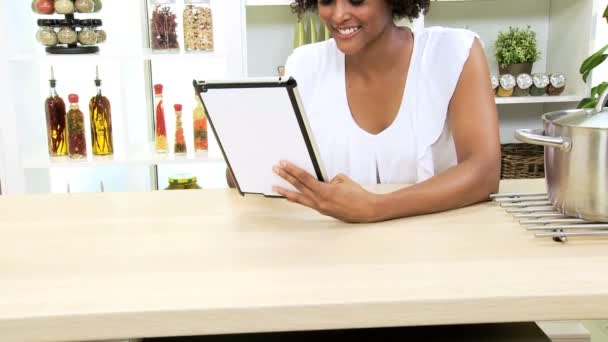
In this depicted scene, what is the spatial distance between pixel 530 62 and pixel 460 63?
1.47m

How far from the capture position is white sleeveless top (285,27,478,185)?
1.61 meters

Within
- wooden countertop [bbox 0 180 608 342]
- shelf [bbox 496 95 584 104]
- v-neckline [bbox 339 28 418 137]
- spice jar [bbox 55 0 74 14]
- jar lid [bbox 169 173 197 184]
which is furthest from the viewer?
shelf [bbox 496 95 584 104]

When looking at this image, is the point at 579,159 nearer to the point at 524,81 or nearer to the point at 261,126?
the point at 261,126

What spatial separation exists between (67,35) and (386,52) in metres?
1.39

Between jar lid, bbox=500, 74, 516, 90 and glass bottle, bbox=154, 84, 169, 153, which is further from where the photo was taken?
jar lid, bbox=500, 74, 516, 90

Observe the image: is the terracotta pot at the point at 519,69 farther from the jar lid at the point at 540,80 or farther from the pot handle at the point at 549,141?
the pot handle at the point at 549,141

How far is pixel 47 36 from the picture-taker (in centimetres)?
252

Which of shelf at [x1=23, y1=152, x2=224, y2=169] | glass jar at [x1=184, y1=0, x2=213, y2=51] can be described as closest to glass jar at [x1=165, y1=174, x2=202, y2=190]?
shelf at [x1=23, y1=152, x2=224, y2=169]

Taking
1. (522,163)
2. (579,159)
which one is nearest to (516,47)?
(522,163)

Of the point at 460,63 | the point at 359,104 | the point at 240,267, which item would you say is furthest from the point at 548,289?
the point at 359,104

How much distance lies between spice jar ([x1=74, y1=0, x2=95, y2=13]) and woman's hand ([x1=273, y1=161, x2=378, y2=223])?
1.74 m

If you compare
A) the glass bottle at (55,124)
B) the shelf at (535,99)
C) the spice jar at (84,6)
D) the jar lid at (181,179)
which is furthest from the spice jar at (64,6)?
the shelf at (535,99)

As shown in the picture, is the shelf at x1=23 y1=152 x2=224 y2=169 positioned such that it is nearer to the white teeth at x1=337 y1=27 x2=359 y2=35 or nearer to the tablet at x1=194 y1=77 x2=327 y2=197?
the white teeth at x1=337 y1=27 x2=359 y2=35

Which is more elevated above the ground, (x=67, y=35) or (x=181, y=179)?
(x=67, y=35)
